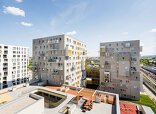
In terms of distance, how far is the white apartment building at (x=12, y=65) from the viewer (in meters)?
44.4

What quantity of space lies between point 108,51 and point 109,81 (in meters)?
13.4

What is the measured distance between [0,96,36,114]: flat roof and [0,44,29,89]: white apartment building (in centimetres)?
4636

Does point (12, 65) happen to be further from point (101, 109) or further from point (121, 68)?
point (121, 68)

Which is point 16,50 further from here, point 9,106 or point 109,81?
point 109,81

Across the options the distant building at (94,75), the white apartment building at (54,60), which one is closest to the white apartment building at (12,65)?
the white apartment building at (54,60)

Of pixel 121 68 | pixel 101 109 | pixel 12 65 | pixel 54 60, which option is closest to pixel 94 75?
pixel 121 68

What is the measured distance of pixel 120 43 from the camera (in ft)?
110

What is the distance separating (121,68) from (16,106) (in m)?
34.6

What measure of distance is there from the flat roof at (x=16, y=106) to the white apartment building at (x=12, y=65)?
4636 cm

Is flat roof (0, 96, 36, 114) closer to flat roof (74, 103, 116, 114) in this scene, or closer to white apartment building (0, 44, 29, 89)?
flat roof (74, 103, 116, 114)

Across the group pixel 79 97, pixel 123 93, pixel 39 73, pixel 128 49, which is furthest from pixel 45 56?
pixel 123 93

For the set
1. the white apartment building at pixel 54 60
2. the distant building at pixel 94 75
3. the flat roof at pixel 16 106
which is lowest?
the distant building at pixel 94 75

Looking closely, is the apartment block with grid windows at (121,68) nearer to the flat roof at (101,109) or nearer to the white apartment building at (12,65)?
the flat roof at (101,109)

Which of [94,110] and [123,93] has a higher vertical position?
[94,110]
